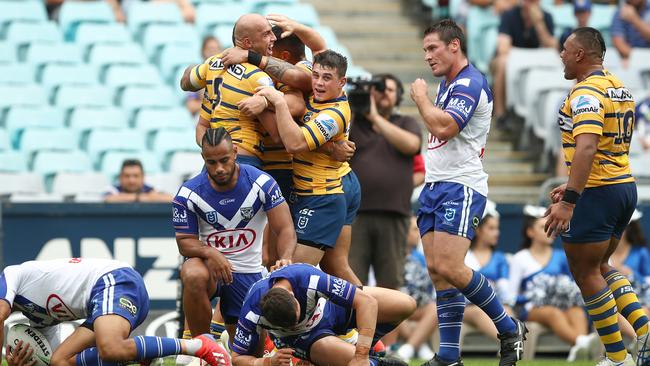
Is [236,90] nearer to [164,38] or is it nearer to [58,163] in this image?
[58,163]

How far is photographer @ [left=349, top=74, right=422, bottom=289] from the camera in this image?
12.9 metres

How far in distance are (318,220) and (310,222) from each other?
0.06 m

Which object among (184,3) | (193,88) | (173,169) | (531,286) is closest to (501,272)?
(531,286)

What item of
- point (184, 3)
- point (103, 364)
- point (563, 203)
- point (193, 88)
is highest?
point (184, 3)

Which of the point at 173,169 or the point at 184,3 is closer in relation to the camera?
the point at 173,169

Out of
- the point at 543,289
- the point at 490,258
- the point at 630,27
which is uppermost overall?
the point at 630,27

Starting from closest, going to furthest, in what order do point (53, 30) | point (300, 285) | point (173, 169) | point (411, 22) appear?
point (300, 285), point (173, 169), point (53, 30), point (411, 22)

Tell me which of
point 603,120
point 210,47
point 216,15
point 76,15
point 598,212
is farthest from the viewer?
point 216,15

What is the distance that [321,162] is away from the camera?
34.9ft

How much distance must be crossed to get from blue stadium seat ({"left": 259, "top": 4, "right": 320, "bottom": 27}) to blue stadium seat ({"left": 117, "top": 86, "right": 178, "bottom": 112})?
6.36 ft

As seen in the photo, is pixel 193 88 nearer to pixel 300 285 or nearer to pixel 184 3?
pixel 300 285

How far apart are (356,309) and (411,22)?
10716mm

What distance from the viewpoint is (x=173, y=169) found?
15211 mm

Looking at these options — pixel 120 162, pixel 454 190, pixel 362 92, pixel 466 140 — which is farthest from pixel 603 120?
pixel 120 162
